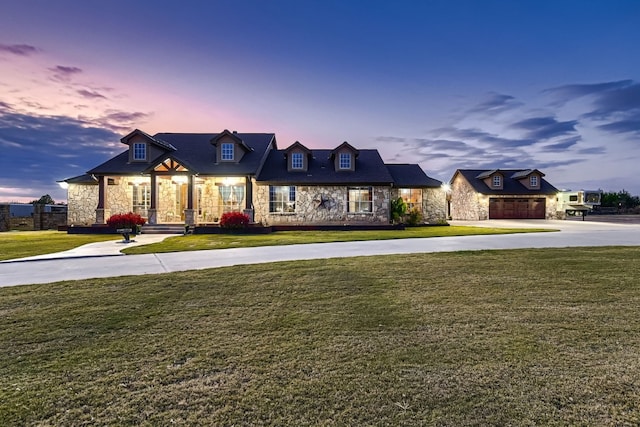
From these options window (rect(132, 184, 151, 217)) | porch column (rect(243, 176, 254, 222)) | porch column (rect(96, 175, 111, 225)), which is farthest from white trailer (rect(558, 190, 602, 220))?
porch column (rect(96, 175, 111, 225))

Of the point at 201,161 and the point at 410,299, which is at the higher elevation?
the point at 201,161

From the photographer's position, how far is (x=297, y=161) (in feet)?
A: 75.5

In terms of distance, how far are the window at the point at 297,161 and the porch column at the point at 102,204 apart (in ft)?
41.5

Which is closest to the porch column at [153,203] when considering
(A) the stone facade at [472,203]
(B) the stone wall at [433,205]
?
(B) the stone wall at [433,205]

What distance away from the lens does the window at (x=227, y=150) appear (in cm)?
2244

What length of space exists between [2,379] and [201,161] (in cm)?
2102

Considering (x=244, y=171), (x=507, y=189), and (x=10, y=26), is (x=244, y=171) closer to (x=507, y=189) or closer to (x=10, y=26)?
(x=10, y=26)

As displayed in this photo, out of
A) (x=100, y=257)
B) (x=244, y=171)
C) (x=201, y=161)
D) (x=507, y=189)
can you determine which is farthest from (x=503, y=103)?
(x=100, y=257)

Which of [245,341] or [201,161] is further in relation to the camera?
[201,161]

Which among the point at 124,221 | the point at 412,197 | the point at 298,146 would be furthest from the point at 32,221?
the point at 412,197

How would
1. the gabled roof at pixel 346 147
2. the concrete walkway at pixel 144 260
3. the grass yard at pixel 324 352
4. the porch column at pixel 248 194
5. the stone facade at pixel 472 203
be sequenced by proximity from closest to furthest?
the grass yard at pixel 324 352
the concrete walkway at pixel 144 260
the porch column at pixel 248 194
the gabled roof at pixel 346 147
the stone facade at pixel 472 203

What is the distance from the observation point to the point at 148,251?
440 inches

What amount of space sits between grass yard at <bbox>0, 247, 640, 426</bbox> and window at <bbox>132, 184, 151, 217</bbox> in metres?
17.0

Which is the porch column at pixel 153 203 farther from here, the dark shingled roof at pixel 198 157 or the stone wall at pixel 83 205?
the stone wall at pixel 83 205
